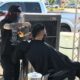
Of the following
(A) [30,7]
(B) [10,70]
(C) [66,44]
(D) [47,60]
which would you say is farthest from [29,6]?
(D) [47,60]

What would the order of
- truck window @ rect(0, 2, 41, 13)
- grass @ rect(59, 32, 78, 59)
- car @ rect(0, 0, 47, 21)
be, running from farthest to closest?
1. truck window @ rect(0, 2, 41, 13)
2. car @ rect(0, 0, 47, 21)
3. grass @ rect(59, 32, 78, 59)

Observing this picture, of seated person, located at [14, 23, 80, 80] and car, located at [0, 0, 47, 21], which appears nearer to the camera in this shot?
seated person, located at [14, 23, 80, 80]

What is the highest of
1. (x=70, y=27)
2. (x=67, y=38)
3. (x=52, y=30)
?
(x=52, y=30)

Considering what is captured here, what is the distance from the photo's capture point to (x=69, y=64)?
514cm

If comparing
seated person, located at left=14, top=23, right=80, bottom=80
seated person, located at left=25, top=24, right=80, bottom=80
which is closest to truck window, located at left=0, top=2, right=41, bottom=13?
seated person, located at left=14, top=23, right=80, bottom=80

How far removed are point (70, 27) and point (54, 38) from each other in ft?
33.7

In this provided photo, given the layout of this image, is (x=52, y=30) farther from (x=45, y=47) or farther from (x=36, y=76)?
(x=36, y=76)

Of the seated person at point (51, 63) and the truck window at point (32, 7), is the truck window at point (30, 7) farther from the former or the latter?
the seated person at point (51, 63)

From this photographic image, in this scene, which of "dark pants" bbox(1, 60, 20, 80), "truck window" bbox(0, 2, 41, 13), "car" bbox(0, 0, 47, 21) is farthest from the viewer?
"truck window" bbox(0, 2, 41, 13)

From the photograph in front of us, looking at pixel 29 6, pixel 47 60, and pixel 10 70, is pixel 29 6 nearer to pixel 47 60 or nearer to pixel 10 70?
pixel 10 70

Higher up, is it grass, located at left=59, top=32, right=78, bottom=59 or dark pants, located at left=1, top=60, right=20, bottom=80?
dark pants, located at left=1, top=60, right=20, bottom=80

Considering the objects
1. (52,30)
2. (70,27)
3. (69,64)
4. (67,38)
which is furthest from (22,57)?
(70,27)

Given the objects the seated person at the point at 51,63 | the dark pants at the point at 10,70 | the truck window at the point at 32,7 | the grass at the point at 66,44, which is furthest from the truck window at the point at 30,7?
the seated person at the point at 51,63

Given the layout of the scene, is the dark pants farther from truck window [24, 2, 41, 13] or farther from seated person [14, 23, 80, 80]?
truck window [24, 2, 41, 13]
